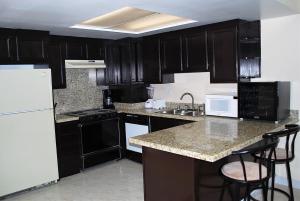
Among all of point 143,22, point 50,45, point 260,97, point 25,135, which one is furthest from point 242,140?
point 50,45

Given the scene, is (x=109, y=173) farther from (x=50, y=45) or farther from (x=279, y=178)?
(x=279, y=178)

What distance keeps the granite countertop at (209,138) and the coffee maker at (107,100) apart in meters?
2.33

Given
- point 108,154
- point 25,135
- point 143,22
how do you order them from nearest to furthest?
point 25,135
point 143,22
point 108,154

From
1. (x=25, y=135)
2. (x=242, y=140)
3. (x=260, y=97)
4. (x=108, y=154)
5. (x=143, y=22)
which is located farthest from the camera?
(x=108, y=154)

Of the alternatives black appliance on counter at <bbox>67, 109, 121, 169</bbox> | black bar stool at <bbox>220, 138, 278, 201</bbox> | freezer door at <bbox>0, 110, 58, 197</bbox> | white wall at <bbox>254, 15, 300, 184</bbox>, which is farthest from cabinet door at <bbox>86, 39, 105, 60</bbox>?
black bar stool at <bbox>220, 138, 278, 201</bbox>

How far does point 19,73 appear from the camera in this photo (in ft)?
11.6

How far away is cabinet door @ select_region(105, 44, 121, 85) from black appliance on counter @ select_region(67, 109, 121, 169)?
0.70m

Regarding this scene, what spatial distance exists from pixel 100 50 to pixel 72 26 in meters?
1.25

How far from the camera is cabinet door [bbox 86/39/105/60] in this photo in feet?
15.7

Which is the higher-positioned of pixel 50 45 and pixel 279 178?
pixel 50 45

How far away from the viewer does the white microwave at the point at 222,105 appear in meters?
3.68

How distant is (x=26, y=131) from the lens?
362 cm

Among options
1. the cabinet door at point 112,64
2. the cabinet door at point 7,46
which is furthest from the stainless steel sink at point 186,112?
the cabinet door at point 7,46

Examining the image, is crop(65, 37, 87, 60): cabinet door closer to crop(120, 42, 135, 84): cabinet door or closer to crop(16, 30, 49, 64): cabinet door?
crop(16, 30, 49, 64): cabinet door
